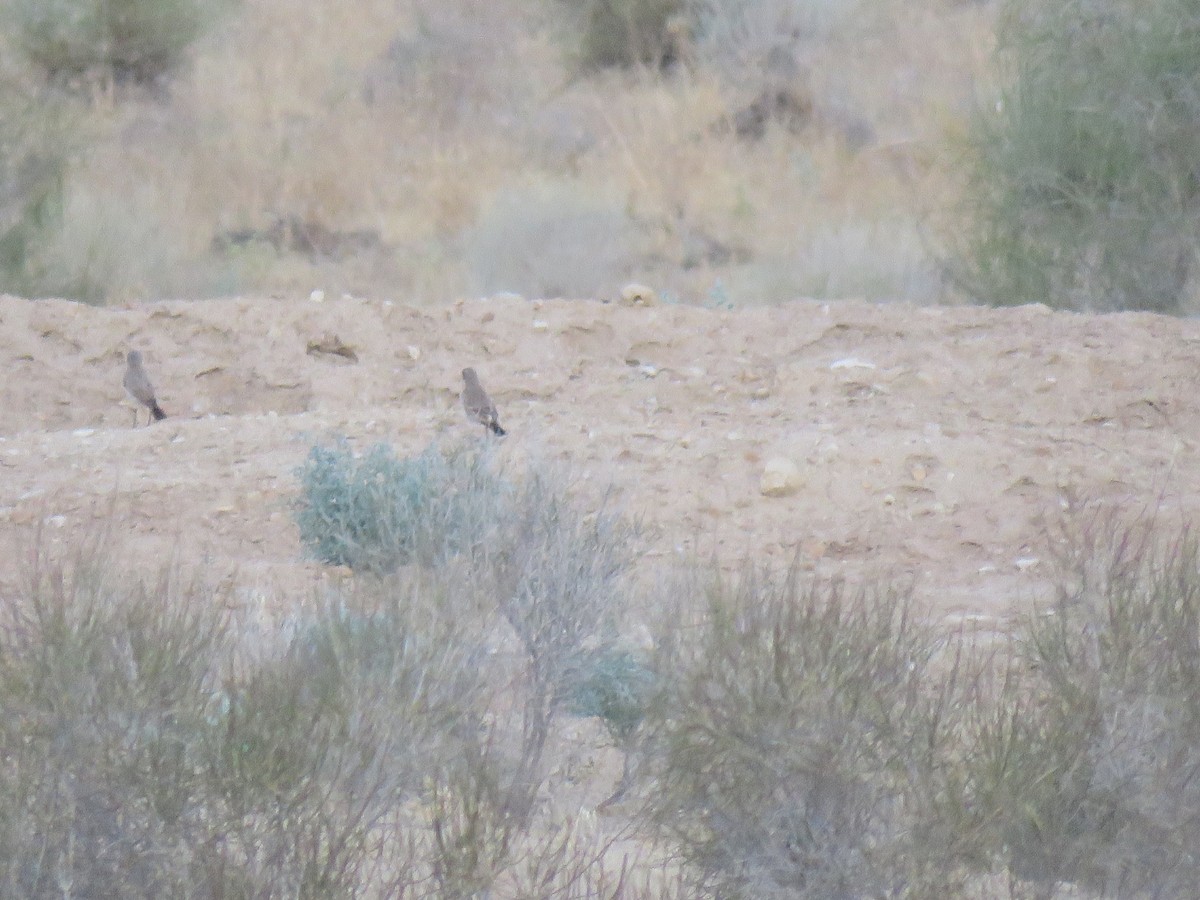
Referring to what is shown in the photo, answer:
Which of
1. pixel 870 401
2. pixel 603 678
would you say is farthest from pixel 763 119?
pixel 603 678

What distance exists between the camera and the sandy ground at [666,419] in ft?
24.0

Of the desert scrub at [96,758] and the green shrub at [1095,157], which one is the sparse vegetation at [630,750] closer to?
the desert scrub at [96,758]

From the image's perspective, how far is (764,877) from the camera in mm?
4184

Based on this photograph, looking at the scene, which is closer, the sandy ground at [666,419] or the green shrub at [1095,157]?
the sandy ground at [666,419]

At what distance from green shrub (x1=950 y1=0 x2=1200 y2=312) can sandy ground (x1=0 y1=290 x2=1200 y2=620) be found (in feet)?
9.95

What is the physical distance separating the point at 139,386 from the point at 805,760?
266 inches

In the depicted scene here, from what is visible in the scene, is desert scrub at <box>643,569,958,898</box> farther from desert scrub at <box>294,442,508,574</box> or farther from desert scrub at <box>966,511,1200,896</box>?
desert scrub at <box>294,442,508,574</box>

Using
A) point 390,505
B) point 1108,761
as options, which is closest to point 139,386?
point 390,505

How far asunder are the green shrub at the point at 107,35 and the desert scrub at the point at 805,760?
21939 mm

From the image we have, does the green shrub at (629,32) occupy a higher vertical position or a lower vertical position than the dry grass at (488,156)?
higher

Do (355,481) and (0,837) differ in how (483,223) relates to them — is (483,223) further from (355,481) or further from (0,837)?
(0,837)

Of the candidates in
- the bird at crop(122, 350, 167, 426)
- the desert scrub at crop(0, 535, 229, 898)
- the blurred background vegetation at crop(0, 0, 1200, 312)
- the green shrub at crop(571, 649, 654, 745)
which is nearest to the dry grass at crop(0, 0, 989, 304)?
the blurred background vegetation at crop(0, 0, 1200, 312)

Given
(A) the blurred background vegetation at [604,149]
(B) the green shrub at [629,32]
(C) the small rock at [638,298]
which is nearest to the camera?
(C) the small rock at [638,298]

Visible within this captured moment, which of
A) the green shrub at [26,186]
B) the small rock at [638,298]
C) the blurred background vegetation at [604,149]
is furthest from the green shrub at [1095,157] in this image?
the green shrub at [26,186]
